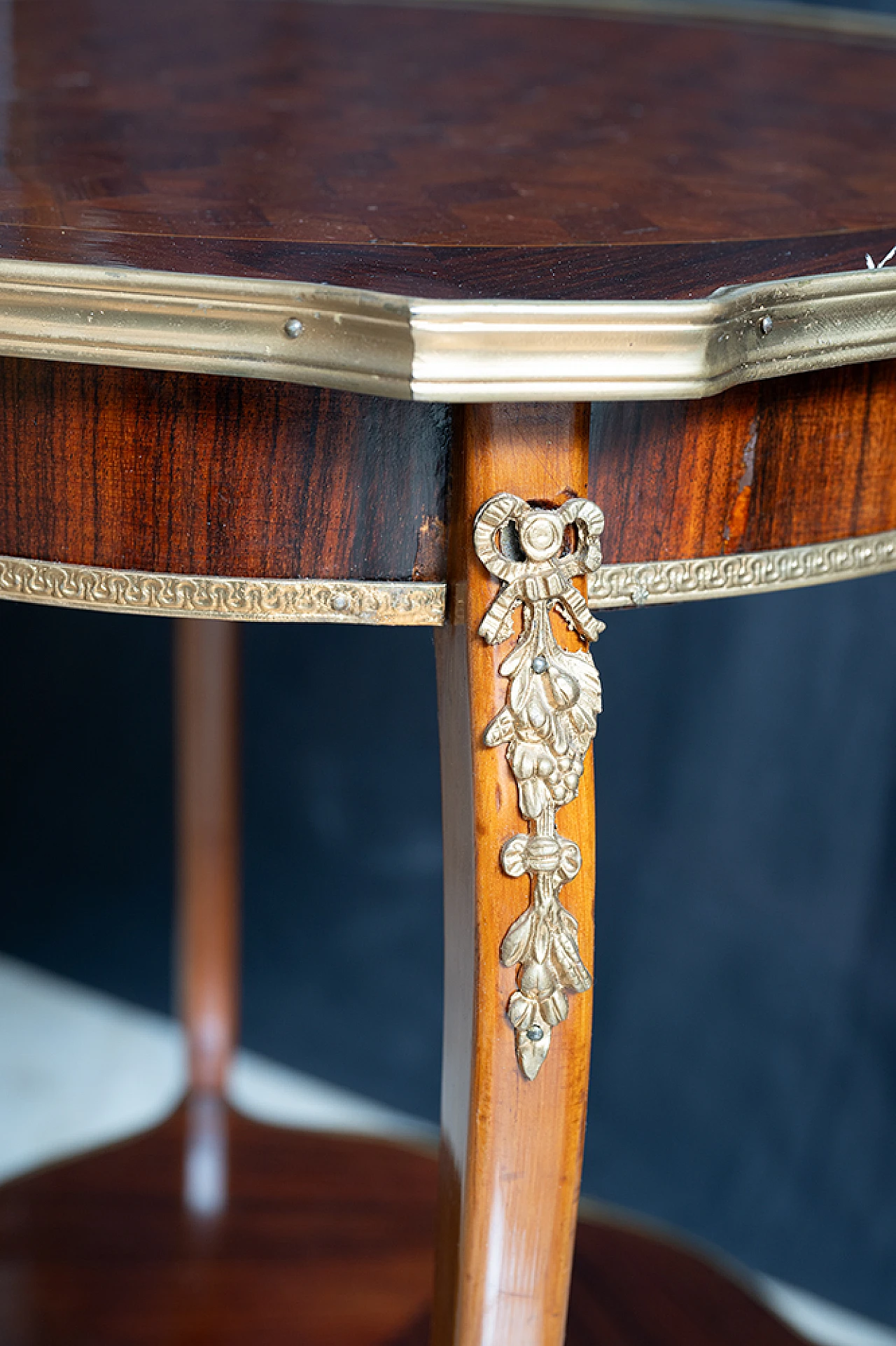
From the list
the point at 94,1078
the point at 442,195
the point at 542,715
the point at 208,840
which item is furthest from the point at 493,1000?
the point at 94,1078

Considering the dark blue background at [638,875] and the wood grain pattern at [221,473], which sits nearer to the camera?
the wood grain pattern at [221,473]

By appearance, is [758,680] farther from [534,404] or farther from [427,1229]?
[534,404]

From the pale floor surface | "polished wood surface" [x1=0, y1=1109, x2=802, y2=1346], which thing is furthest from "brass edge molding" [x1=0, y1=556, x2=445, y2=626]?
the pale floor surface

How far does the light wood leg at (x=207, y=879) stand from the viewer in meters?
0.87

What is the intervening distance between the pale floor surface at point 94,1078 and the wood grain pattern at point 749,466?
862mm

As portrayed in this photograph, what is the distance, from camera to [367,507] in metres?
0.37

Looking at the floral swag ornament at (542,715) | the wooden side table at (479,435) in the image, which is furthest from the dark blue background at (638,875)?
the floral swag ornament at (542,715)

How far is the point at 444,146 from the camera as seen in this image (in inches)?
21.5

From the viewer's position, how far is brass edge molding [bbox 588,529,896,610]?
39cm

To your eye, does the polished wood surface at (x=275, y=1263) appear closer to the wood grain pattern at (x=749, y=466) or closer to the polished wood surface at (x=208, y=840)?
the polished wood surface at (x=208, y=840)

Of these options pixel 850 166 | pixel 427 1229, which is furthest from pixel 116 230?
pixel 427 1229

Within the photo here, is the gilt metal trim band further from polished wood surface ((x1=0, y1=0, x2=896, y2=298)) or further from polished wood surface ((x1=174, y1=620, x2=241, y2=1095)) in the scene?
polished wood surface ((x1=174, y1=620, x2=241, y2=1095))

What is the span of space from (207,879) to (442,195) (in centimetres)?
54

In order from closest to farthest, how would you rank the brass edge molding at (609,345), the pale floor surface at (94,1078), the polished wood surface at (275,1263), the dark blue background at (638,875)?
the brass edge molding at (609,345) < the polished wood surface at (275,1263) < the dark blue background at (638,875) < the pale floor surface at (94,1078)
